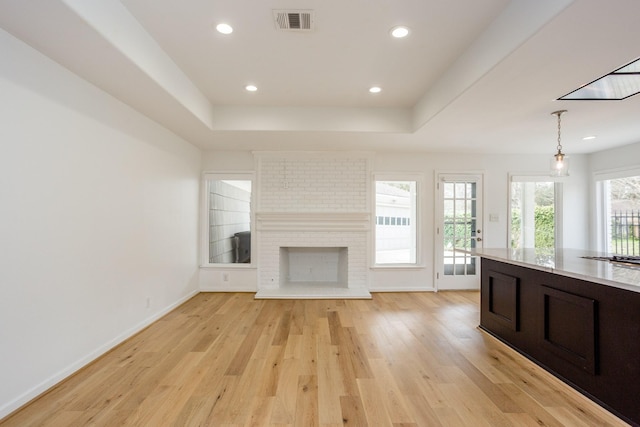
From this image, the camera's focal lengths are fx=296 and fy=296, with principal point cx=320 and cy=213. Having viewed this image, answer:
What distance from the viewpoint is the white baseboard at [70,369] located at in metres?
1.90

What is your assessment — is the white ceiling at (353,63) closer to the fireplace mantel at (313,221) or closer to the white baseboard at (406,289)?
the fireplace mantel at (313,221)

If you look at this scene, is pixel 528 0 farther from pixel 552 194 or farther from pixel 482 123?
pixel 552 194

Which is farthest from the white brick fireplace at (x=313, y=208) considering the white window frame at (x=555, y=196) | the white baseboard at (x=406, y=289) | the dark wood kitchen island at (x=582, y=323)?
the white window frame at (x=555, y=196)

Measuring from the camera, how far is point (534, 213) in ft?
17.9

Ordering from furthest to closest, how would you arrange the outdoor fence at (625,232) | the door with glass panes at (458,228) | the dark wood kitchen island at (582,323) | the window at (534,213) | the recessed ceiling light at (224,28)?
the window at (534,213)
the door with glass panes at (458,228)
the outdoor fence at (625,232)
the recessed ceiling light at (224,28)
the dark wood kitchen island at (582,323)

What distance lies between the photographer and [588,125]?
11.8ft

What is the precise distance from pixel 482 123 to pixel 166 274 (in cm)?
438

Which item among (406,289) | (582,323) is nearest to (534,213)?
(406,289)

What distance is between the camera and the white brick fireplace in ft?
16.2

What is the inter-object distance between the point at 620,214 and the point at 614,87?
3383mm

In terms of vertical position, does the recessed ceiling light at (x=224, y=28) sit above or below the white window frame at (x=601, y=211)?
above

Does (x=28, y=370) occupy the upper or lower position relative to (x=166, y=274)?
lower

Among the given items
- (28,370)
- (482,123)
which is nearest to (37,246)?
(28,370)

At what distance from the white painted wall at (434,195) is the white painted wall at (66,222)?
1.50 meters
